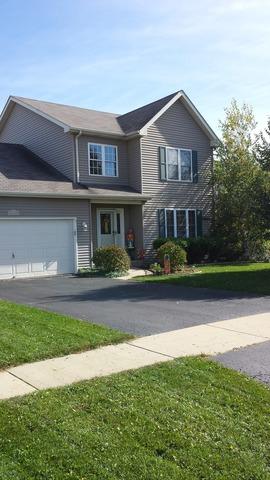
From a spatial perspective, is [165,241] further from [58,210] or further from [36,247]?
[36,247]

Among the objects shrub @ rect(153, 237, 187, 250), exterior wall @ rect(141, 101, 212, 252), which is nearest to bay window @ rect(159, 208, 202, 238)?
exterior wall @ rect(141, 101, 212, 252)

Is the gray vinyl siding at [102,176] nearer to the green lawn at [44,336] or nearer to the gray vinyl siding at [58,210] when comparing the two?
the gray vinyl siding at [58,210]

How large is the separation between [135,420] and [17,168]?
1701 centimetres

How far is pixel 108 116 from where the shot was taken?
81.6 ft

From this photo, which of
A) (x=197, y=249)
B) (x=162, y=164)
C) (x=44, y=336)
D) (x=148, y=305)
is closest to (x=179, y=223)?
(x=197, y=249)

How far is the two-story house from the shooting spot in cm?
1792

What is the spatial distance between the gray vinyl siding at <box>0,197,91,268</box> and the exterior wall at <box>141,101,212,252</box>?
3.46 m

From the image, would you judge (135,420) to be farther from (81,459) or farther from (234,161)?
(234,161)

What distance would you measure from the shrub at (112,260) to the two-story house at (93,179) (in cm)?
127

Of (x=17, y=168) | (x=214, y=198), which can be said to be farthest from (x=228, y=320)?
(x=214, y=198)

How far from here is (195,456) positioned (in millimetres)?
3703

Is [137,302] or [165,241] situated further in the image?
[165,241]

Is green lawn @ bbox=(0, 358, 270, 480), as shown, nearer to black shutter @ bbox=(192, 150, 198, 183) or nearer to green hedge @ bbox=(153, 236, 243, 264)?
green hedge @ bbox=(153, 236, 243, 264)

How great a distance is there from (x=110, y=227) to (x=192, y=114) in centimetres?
728
